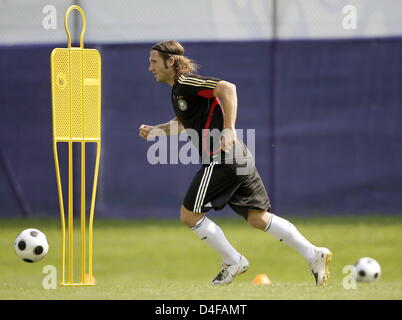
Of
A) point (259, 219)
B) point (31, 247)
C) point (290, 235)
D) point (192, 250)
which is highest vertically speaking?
point (259, 219)

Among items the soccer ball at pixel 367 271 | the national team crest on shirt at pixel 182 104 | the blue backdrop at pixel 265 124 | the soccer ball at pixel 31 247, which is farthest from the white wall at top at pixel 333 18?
the soccer ball at pixel 31 247

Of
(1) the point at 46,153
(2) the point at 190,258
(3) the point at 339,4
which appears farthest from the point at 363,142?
(1) the point at 46,153

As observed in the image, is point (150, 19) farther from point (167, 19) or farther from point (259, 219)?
point (259, 219)

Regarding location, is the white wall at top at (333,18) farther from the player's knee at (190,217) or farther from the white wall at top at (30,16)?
the player's knee at (190,217)

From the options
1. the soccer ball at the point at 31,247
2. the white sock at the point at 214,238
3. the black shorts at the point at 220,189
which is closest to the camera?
the black shorts at the point at 220,189

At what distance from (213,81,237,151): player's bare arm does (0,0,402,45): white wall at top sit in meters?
4.67

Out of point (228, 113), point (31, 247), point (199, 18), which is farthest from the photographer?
point (199, 18)

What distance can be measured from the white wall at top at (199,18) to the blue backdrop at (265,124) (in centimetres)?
14

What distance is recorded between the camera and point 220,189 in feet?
24.0

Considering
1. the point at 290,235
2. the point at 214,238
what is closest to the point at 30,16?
the point at 214,238

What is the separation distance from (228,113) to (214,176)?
0.47 m

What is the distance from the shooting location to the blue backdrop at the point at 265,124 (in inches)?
460

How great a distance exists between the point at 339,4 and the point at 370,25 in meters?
0.42
